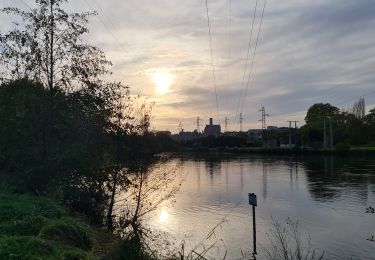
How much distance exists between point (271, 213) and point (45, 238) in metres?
25.7

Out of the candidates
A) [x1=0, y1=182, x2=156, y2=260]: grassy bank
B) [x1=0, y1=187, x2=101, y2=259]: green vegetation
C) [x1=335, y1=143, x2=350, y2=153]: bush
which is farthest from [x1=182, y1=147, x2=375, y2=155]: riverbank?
[x1=0, y1=187, x2=101, y2=259]: green vegetation

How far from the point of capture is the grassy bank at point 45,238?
8.16 metres

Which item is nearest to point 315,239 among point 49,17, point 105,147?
point 105,147

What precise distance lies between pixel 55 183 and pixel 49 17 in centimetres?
835

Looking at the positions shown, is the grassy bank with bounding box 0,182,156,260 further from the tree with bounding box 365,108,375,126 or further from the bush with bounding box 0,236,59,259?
the tree with bounding box 365,108,375,126

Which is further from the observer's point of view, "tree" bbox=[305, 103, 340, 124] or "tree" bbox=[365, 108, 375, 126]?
"tree" bbox=[305, 103, 340, 124]

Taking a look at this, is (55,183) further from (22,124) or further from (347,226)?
(347,226)

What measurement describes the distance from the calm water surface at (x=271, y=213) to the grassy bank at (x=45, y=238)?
10103 millimetres

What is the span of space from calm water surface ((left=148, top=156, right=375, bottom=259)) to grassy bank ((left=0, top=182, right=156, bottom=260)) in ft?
33.1

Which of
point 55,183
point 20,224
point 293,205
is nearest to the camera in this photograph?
point 20,224

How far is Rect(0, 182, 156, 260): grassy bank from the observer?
8.16 metres

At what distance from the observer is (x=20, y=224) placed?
10016mm

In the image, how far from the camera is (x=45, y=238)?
941 centimetres

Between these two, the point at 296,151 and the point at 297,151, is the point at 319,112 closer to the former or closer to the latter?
the point at 296,151
